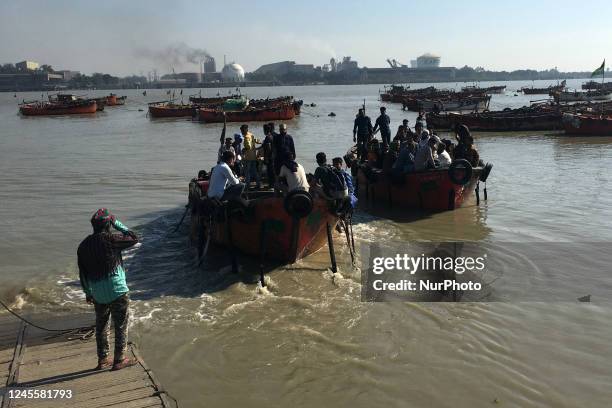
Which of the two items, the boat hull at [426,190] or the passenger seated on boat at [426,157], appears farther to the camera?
the boat hull at [426,190]

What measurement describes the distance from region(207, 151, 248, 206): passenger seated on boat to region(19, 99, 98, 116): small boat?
58.2 meters

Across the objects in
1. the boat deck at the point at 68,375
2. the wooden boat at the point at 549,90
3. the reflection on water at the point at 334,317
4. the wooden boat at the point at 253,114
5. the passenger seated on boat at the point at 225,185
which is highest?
the wooden boat at the point at 549,90

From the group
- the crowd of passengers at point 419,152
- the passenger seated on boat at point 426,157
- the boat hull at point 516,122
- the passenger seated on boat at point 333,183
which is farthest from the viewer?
the boat hull at point 516,122

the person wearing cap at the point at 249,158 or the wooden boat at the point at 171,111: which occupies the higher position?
the wooden boat at the point at 171,111

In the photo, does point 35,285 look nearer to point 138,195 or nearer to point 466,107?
point 138,195

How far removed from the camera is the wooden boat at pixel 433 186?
1265cm

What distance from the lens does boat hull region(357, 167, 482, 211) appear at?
1291 centimetres

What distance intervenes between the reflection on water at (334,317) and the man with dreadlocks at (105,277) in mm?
906

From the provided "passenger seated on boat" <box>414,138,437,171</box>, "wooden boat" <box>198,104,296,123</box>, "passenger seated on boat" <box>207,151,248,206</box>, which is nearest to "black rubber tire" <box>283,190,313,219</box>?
"passenger seated on boat" <box>207,151,248,206</box>

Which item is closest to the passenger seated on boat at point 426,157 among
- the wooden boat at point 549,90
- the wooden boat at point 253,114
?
the wooden boat at point 253,114

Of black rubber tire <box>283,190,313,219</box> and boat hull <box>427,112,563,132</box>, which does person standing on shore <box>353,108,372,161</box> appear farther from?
boat hull <box>427,112,563,132</box>

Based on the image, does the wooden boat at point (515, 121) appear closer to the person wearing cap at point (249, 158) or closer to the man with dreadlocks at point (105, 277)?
the person wearing cap at point (249, 158)

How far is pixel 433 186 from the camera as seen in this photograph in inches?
512

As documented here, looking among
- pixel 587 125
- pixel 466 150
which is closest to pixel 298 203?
pixel 466 150
